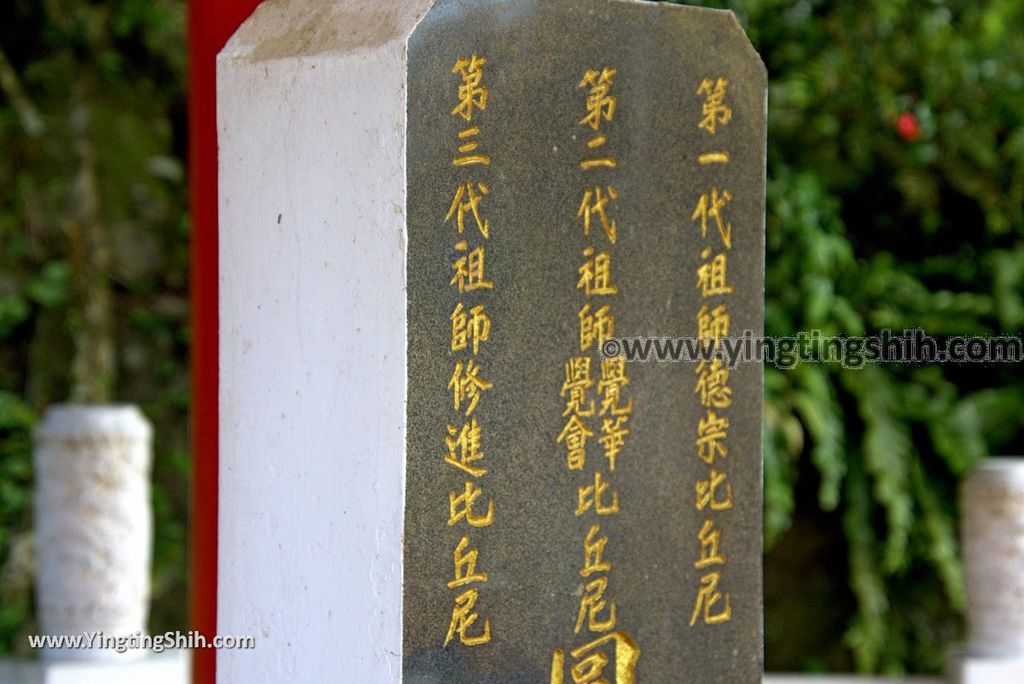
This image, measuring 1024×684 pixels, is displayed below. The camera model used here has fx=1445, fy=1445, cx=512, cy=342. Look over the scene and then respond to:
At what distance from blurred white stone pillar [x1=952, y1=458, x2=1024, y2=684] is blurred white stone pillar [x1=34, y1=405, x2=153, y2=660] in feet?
7.61

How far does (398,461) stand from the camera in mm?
2281

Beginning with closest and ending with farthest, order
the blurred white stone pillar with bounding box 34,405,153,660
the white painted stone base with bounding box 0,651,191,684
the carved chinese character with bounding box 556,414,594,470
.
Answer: the carved chinese character with bounding box 556,414,594,470 → the white painted stone base with bounding box 0,651,191,684 → the blurred white stone pillar with bounding box 34,405,153,660

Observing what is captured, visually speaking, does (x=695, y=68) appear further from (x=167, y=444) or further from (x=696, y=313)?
(x=167, y=444)

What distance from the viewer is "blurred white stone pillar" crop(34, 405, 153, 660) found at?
12.0ft

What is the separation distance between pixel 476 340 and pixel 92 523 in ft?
5.64

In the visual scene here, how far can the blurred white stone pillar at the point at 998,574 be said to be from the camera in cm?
408

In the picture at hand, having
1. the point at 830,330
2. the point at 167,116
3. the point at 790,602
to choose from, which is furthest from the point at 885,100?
the point at 167,116

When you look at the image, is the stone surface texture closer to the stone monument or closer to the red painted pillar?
the stone monument

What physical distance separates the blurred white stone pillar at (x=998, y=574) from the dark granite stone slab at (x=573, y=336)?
1537 mm

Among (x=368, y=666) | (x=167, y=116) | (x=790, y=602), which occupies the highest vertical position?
(x=167, y=116)

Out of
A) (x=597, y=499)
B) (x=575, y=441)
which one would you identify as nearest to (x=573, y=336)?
(x=575, y=441)

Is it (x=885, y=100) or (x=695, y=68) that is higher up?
(x=885, y=100)

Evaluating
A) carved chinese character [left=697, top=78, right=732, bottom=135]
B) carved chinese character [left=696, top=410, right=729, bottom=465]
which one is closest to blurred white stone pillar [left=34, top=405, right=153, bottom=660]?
carved chinese character [left=696, top=410, right=729, bottom=465]

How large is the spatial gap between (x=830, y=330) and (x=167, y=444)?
243 cm
